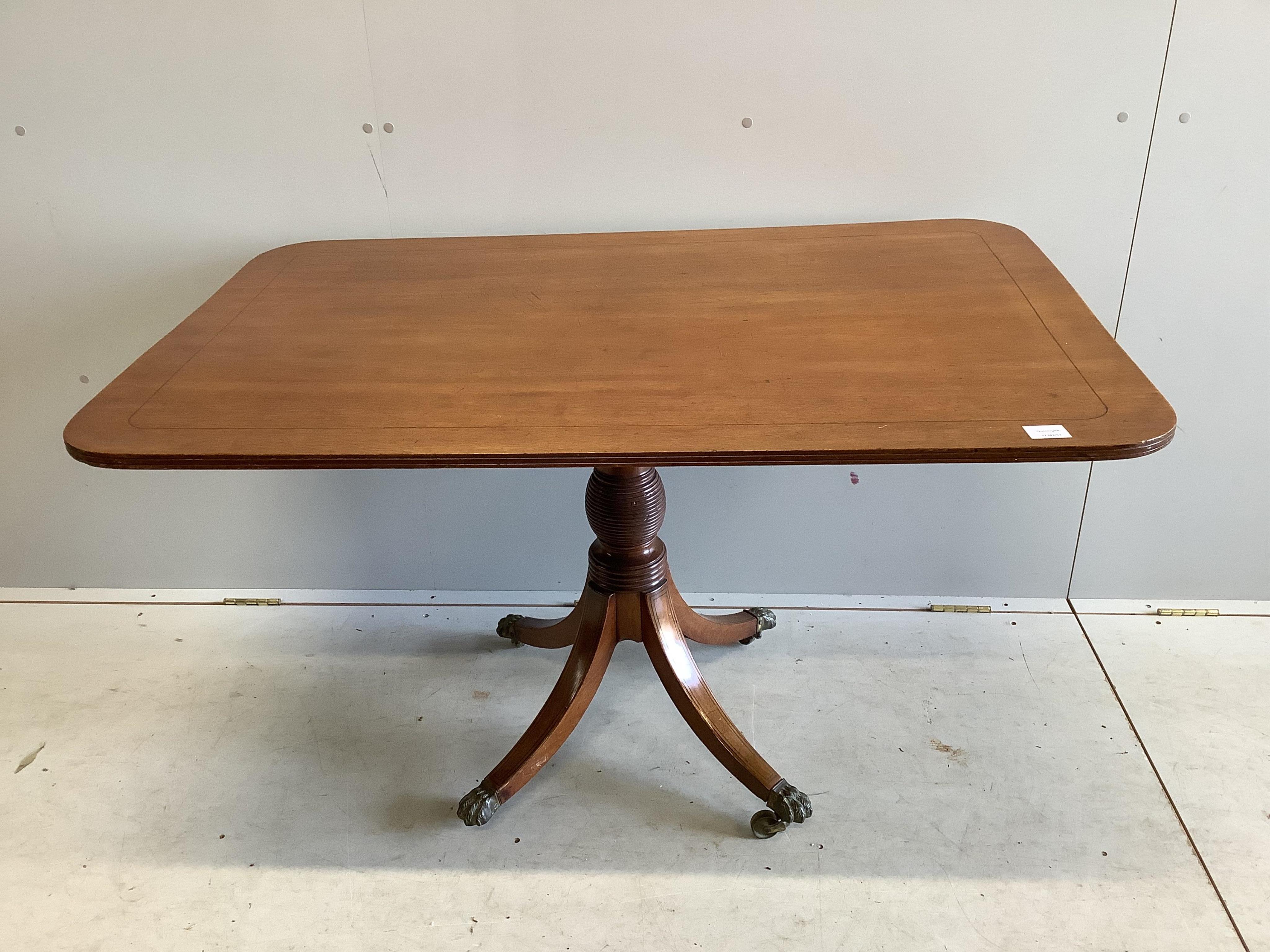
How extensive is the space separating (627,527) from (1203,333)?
121cm

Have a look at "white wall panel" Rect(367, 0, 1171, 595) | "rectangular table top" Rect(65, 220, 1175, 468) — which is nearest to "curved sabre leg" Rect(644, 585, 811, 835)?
"rectangular table top" Rect(65, 220, 1175, 468)

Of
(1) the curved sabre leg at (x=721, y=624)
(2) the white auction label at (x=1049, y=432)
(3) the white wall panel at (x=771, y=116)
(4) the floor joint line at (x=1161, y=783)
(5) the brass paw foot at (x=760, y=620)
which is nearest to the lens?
(2) the white auction label at (x=1049, y=432)

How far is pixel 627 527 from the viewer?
5.51ft

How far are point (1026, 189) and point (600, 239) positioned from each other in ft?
2.62

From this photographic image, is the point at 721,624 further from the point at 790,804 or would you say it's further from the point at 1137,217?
the point at 1137,217

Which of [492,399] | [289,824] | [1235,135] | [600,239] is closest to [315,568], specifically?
[289,824]

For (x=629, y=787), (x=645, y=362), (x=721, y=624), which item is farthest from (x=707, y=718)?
(x=645, y=362)

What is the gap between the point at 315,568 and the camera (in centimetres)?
222

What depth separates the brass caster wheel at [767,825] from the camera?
5.18 feet

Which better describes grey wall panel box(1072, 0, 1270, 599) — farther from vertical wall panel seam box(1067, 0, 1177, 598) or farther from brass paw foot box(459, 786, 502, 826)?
brass paw foot box(459, 786, 502, 826)

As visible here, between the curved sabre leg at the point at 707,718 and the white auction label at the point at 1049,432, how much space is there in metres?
0.80

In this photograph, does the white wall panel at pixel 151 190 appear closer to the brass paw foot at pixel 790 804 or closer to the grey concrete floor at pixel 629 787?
the grey concrete floor at pixel 629 787

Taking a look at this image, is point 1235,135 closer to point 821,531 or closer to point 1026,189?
point 1026,189

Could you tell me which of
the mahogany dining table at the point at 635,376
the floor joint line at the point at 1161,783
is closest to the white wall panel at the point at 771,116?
the mahogany dining table at the point at 635,376
